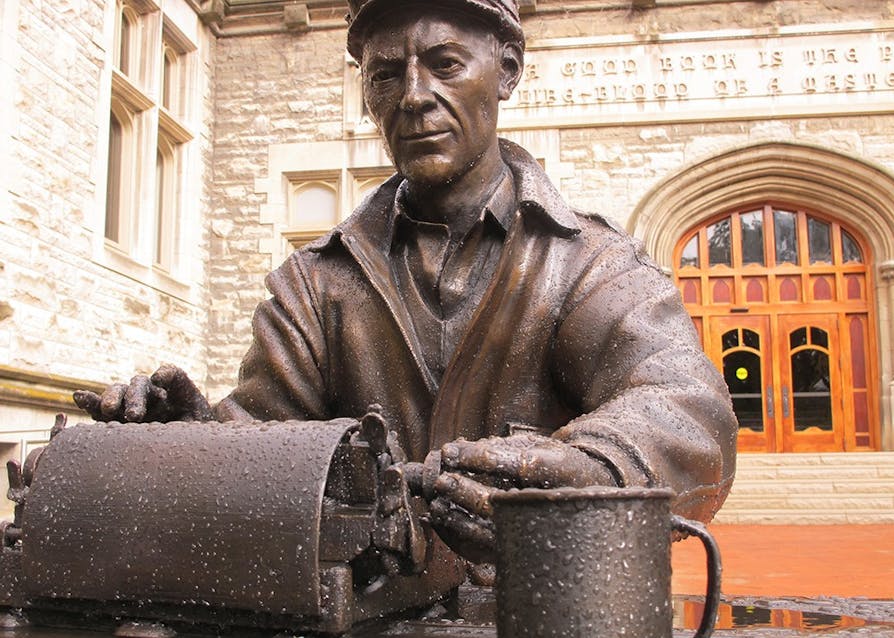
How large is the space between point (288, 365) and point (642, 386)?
2.10ft

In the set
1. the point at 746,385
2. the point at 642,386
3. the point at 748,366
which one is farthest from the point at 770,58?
the point at 642,386

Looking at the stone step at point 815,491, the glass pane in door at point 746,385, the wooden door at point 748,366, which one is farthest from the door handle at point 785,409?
the stone step at point 815,491

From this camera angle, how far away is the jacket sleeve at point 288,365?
5.49 ft

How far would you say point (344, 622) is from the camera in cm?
104

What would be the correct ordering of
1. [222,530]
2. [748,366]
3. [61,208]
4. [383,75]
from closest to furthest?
1. [222,530]
2. [383,75]
3. [61,208]
4. [748,366]

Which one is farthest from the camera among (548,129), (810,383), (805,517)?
(810,383)

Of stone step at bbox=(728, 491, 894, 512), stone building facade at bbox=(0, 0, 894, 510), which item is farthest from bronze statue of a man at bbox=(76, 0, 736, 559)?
stone building facade at bbox=(0, 0, 894, 510)

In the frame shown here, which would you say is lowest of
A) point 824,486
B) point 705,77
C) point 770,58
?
point 824,486

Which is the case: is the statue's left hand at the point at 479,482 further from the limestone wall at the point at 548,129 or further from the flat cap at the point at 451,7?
the limestone wall at the point at 548,129

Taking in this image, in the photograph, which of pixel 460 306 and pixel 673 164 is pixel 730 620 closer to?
pixel 460 306

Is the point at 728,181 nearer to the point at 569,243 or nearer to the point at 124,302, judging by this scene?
the point at 124,302

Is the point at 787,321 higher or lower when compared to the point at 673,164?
lower

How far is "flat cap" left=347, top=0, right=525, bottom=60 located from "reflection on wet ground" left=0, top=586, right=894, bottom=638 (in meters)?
0.94

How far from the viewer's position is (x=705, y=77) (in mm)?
10078
